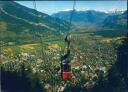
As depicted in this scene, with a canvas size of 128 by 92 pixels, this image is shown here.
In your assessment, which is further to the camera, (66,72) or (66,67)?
A: (66,67)

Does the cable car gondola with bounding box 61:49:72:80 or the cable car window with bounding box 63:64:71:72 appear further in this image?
the cable car window with bounding box 63:64:71:72

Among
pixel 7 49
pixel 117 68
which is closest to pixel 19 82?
pixel 117 68

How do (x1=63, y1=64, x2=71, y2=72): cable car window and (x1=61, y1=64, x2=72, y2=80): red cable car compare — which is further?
(x1=63, y1=64, x2=71, y2=72): cable car window

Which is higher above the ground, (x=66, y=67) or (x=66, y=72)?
(x=66, y=67)

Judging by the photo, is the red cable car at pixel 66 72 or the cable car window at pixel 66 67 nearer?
the red cable car at pixel 66 72

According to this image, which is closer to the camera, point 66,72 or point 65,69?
point 66,72

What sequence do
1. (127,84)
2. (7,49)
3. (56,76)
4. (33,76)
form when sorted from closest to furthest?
(33,76) → (127,84) → (56,76) → (7,49)

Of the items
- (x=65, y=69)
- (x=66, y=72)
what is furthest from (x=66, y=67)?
(x=66, y=72)

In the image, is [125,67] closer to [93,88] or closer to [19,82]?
[93,88]

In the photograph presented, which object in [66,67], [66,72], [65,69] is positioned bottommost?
[66,72]

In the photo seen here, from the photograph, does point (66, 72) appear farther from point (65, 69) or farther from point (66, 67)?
point (66, 67)

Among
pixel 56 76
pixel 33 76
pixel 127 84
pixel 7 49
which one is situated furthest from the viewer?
pixel 7 49
